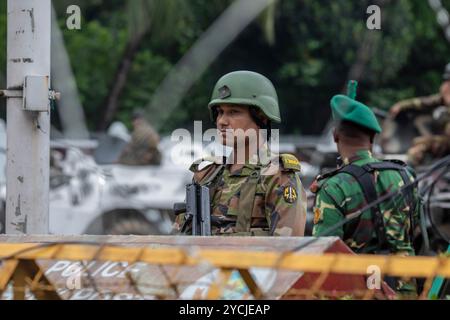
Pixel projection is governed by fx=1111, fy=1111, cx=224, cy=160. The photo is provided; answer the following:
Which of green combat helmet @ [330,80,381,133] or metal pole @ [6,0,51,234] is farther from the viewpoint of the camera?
metal pole @ [6,0,51,234]

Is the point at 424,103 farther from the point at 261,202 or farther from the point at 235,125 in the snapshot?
the point at 261,202

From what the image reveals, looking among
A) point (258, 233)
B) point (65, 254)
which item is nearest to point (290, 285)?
point (65, 254)

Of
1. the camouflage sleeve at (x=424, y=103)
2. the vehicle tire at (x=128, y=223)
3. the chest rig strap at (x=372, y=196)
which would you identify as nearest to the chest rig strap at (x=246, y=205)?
the chest rig strap at (x=372, y=196)

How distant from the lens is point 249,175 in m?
4.71

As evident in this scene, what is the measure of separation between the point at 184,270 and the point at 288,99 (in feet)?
79.6

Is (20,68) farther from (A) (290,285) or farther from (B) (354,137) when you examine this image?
(A) (290,285)

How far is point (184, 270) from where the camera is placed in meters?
3.45

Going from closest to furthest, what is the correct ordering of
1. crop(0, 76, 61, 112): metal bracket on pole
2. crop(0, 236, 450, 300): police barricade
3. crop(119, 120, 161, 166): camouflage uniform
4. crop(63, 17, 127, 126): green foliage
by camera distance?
1. crop(0, 236, 450, 300): police barricade
2. crop(0, 76, 61, 112): metal bracket on pole
3. crop(119, 120, 161, 166): camouflage uniform
4. crop(63, 17, 127, 126): green foliage

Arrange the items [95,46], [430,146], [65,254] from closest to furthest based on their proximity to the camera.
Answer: [65,254] → [430,146] → [95,46]

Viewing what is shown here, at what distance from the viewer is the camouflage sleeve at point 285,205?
14.7 ft

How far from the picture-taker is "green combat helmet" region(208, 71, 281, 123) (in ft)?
15.8

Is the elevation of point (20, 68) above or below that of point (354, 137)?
above

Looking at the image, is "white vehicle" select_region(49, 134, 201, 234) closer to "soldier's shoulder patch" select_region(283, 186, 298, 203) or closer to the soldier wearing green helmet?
the soldier wearing green helmet

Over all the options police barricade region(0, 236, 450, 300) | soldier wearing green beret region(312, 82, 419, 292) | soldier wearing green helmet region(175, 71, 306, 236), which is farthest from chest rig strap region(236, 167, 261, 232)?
police barricade region(0, 236, 450, 300)
